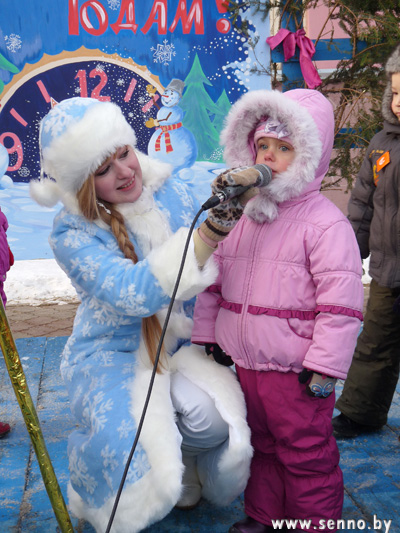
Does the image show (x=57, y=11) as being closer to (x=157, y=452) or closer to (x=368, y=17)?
(x=368, y=17)

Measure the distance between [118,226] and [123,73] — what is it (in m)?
4.17

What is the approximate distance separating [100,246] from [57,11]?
443 centimetres

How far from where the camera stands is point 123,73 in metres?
6.03

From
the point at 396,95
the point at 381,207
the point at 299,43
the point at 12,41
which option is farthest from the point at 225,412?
the point at 12,41

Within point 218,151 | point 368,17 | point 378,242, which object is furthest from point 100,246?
point 218,151

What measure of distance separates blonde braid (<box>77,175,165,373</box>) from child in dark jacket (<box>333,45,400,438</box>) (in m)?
1.22

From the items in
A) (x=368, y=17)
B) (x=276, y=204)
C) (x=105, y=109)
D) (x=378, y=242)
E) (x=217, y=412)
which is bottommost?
(x=217, y=412)

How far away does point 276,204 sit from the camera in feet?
7.36

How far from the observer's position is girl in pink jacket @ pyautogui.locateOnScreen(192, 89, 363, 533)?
2.05m

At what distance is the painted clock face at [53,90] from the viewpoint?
19.5 ft

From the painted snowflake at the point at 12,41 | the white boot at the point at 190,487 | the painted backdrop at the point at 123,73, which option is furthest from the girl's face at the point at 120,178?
the painted snowflake at the point at 12,41

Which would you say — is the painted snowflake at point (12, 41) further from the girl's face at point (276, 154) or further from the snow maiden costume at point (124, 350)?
the girl's face at point (276, 154)

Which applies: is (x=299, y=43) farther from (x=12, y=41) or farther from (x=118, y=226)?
(x=118, y=226)

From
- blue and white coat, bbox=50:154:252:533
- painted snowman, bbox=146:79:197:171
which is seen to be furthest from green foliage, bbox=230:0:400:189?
blue and white coat, bbox=50:154:252:533
